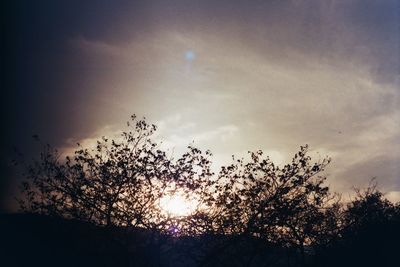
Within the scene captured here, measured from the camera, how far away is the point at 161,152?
1872 cm

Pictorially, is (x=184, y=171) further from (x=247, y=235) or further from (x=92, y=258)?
(x=92, y=258)

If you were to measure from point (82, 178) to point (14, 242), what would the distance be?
1135 cm

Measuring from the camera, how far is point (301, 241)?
26.1 m

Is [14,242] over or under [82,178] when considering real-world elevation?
under

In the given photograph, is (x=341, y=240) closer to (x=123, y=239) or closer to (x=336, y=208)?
(x=336, y=208)


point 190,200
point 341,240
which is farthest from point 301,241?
point 190,200

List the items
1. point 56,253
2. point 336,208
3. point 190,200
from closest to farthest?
point 190,200, point 56,253, point 336,208

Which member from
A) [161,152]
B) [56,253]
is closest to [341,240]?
[161,152]

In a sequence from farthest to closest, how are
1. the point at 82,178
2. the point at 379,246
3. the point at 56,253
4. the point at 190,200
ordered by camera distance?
1. the point at 56,253
2. the point at 379,246
3. the point at 190,200
4. the point at 82,178

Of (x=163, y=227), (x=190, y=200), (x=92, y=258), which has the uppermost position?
(x=190, y=200)

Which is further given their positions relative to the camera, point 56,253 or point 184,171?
point 56,253

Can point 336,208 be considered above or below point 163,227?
above

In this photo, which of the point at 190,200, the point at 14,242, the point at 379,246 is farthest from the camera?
the point at 14,242

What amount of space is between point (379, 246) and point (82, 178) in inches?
671
